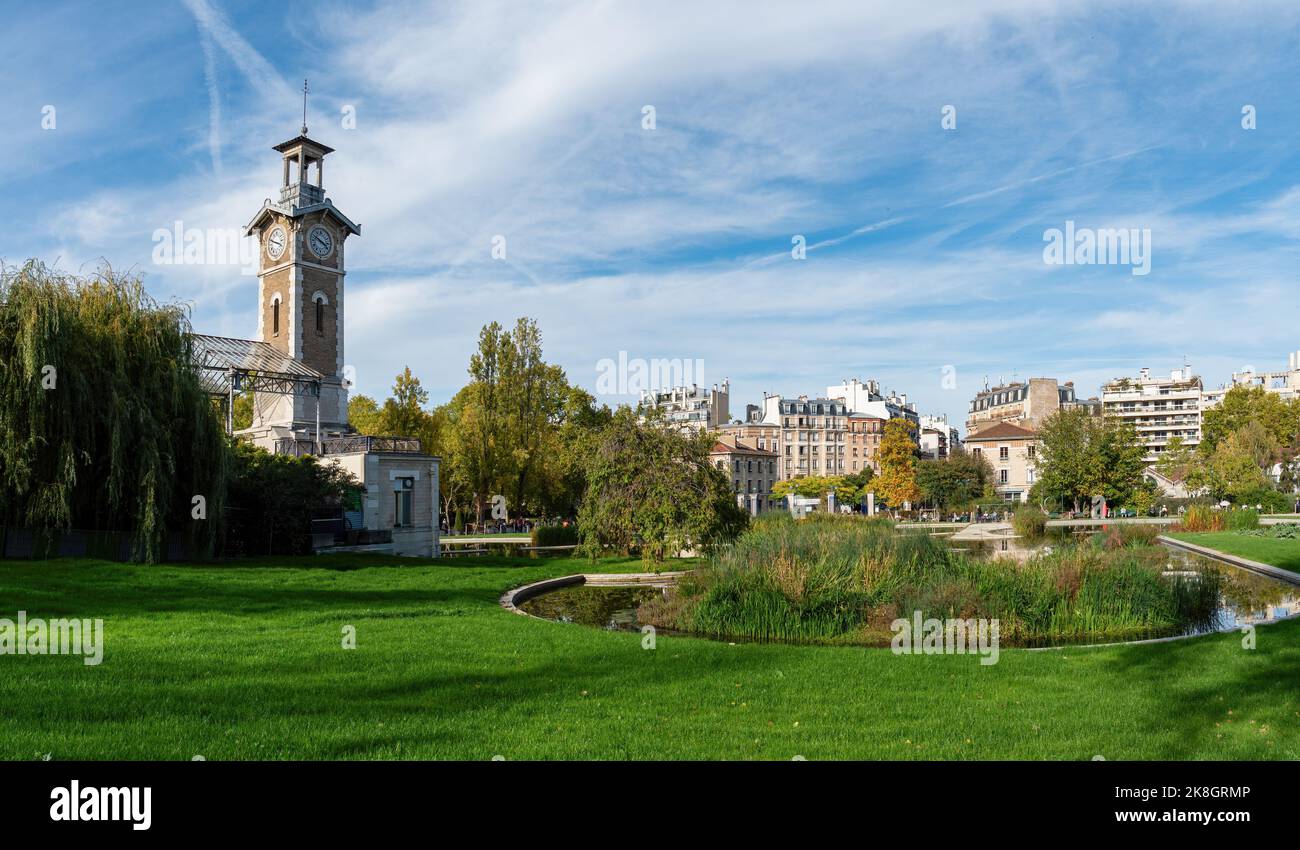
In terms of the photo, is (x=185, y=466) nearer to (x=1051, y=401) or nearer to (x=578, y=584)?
(x=578, y=584)

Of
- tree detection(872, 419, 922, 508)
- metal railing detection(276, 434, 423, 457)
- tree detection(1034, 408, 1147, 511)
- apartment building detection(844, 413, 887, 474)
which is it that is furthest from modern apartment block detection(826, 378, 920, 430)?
metal railing detection(276, 434, 423, 457)

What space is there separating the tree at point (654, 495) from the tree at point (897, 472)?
51.4m

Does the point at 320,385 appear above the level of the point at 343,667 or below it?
above

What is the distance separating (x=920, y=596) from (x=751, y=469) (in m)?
85.5

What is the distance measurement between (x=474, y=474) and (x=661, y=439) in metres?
21.4

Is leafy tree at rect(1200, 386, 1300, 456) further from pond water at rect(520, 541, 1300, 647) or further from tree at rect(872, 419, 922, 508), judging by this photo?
pond water at rect(520, 541, 1300, 647)

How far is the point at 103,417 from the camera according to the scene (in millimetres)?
18375

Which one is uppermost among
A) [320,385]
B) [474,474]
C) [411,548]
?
[320,385]

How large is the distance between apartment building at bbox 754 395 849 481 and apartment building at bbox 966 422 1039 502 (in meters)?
19.5

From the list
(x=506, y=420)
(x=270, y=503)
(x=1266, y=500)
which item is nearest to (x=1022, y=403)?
(x=1266, y=500)

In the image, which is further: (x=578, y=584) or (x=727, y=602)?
(x=578, y=584)

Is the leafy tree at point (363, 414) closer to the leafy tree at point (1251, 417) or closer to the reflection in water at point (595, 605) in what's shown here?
the reflection in water at point (595, 605)

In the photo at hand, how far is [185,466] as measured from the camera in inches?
782
